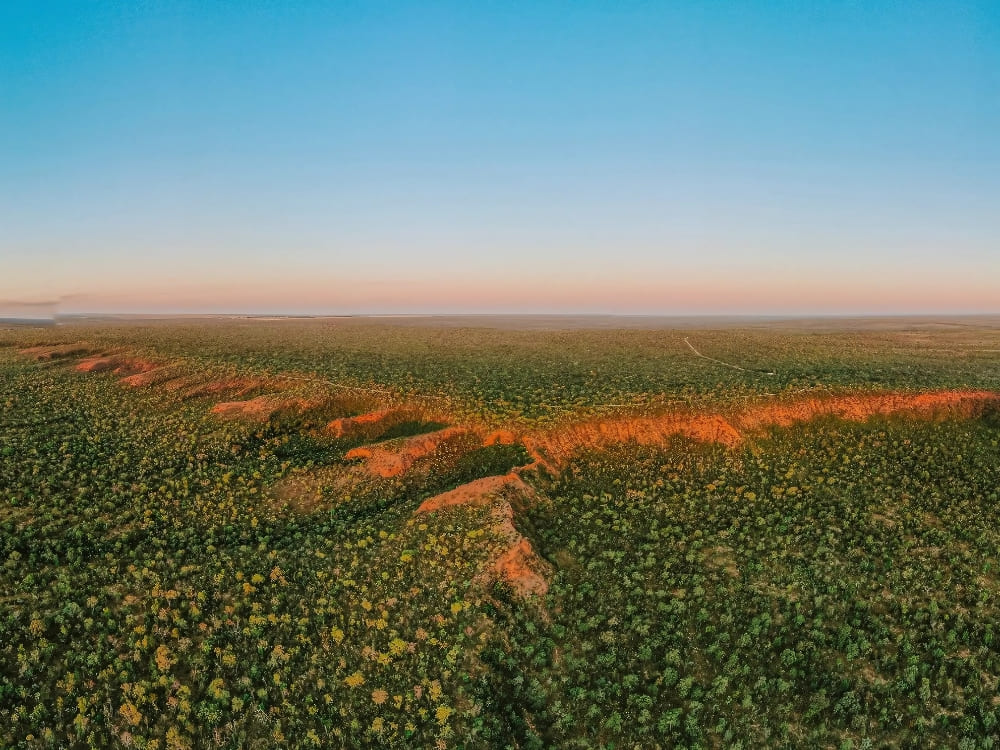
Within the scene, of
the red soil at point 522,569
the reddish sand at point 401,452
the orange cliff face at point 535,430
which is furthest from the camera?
the reddish sand at point 401,452

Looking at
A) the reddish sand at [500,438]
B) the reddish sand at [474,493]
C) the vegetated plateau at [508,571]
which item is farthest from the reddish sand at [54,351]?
the reddish sand at [474,493]

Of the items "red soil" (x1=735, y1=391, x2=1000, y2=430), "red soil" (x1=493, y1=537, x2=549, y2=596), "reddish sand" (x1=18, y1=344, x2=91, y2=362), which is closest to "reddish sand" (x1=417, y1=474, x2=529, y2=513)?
"red soil" (x1=493, y1=537, x2=549, y2=596)

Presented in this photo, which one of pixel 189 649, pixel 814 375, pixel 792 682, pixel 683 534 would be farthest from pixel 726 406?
pixel 189 649

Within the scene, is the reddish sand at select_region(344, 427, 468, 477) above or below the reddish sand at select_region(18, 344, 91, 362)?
below

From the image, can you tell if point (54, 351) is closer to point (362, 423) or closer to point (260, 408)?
point (260, 408)

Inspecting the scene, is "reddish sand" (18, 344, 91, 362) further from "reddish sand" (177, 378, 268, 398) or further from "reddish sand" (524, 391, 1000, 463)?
"reddish sand" (524, 391, 1000, 463)

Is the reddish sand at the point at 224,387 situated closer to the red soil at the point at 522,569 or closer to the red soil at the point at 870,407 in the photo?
the red soil at the point at 522,569

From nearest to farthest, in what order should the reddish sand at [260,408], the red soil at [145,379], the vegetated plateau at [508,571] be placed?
the vegetated plateau at [508,571] < the reddish sand at [260,408] < the red soil at [145,379]
